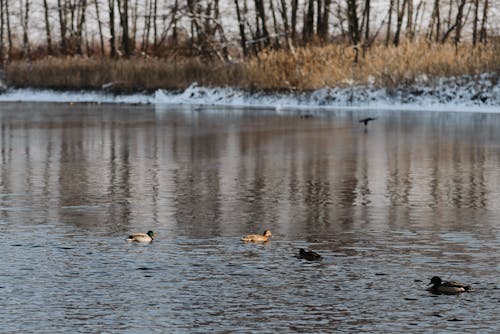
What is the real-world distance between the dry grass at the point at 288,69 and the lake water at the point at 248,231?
1182 centimetres

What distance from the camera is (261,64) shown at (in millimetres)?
37688

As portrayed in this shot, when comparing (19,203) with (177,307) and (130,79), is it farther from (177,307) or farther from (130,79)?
(130,79)

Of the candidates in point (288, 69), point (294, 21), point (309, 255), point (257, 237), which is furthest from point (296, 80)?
point (309, 255)

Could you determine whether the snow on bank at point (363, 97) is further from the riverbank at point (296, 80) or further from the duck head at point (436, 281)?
the duck head at point (436, 281)

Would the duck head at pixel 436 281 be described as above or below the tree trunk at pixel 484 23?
below

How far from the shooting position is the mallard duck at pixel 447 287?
317 inches

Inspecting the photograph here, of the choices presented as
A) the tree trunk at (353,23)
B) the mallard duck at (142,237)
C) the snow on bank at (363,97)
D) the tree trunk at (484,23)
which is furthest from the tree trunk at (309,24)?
the mallard duck at (142,237)

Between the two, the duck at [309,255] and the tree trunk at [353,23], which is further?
the tree trunk at [353,23]

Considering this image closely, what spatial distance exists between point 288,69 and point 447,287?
95.8 ft

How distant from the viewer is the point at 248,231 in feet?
35.7

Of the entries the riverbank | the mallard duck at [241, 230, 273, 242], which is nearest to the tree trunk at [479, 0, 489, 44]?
the riverbank

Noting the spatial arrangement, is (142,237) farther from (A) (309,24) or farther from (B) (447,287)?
(A) (309,24)

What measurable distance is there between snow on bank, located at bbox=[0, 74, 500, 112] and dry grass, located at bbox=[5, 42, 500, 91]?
318 millimetres

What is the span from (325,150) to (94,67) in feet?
86.4
